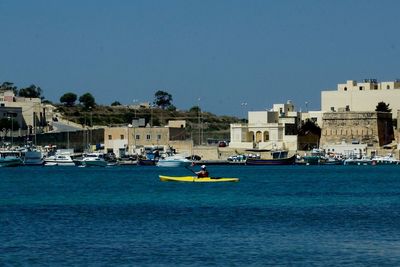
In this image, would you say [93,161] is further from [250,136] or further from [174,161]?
[250,136]

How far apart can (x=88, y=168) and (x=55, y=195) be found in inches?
1958

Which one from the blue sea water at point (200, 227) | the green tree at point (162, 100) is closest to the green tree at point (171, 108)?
the green tree at point (162, 100)

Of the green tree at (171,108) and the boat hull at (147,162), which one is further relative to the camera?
the green tree at (171,108)

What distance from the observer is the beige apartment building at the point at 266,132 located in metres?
124

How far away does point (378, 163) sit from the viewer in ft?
397

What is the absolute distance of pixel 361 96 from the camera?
440 feet

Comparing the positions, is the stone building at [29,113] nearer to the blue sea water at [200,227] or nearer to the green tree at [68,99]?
the green tree at [68,99]

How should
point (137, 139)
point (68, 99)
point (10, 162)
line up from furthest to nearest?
1. point (68, 99)
2. point (137, 139)
3. point (10, 162)

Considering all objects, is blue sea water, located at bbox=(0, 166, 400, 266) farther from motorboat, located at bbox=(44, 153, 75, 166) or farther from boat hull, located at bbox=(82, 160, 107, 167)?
motorboat, located at bbox=(44, 153, 75, 166)

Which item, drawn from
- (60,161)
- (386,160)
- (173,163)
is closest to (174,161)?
(173,163)

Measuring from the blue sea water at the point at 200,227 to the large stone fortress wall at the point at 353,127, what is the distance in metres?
62.3

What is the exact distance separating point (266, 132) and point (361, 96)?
14800 millimetres

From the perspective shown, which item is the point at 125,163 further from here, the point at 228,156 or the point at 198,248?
the point at 198,248

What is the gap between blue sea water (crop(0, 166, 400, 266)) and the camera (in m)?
30.9
